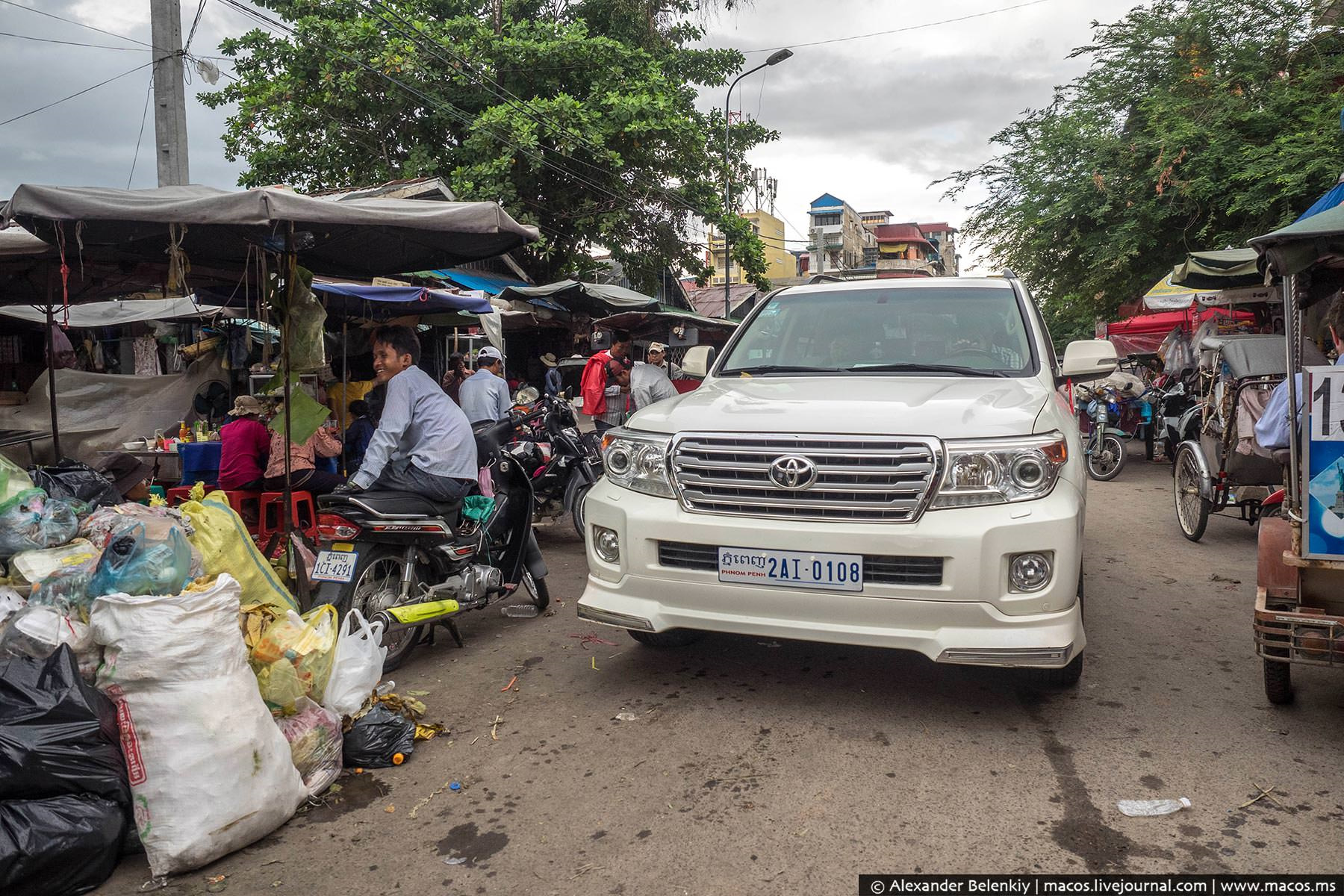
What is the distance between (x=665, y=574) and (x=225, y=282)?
5.22 m

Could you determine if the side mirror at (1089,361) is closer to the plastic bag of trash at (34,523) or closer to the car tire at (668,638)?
the car tire at (668,638)

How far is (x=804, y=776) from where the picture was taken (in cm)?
329

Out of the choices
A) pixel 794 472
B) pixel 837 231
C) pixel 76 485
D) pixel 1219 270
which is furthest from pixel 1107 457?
pixel 837 231

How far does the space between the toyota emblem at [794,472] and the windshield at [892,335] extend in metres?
1.18

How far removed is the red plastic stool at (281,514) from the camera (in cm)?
611

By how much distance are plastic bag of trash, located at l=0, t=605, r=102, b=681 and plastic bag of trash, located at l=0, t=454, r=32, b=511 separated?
879 millimetres

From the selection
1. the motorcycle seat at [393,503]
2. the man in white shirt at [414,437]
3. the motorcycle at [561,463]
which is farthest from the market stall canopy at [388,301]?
the motorcycle seat at [393,503]

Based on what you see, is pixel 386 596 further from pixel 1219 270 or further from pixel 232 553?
pixel 1219 270

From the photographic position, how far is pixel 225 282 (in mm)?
7215

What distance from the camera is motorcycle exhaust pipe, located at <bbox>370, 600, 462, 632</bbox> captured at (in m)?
4.38

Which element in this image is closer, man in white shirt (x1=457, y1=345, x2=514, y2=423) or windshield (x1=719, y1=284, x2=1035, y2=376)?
windshield (x1=719, y1=284, x2=1035, y2=376)

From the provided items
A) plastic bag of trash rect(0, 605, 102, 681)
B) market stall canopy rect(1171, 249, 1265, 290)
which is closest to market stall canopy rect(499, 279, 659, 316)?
market stall canopy rect(1171, 249, 1265, 290)

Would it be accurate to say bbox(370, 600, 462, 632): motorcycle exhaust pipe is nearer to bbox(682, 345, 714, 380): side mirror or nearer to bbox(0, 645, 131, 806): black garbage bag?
bbox(0, 645, 131, 806): black garbage bag

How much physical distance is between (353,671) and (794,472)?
6.23 feet
